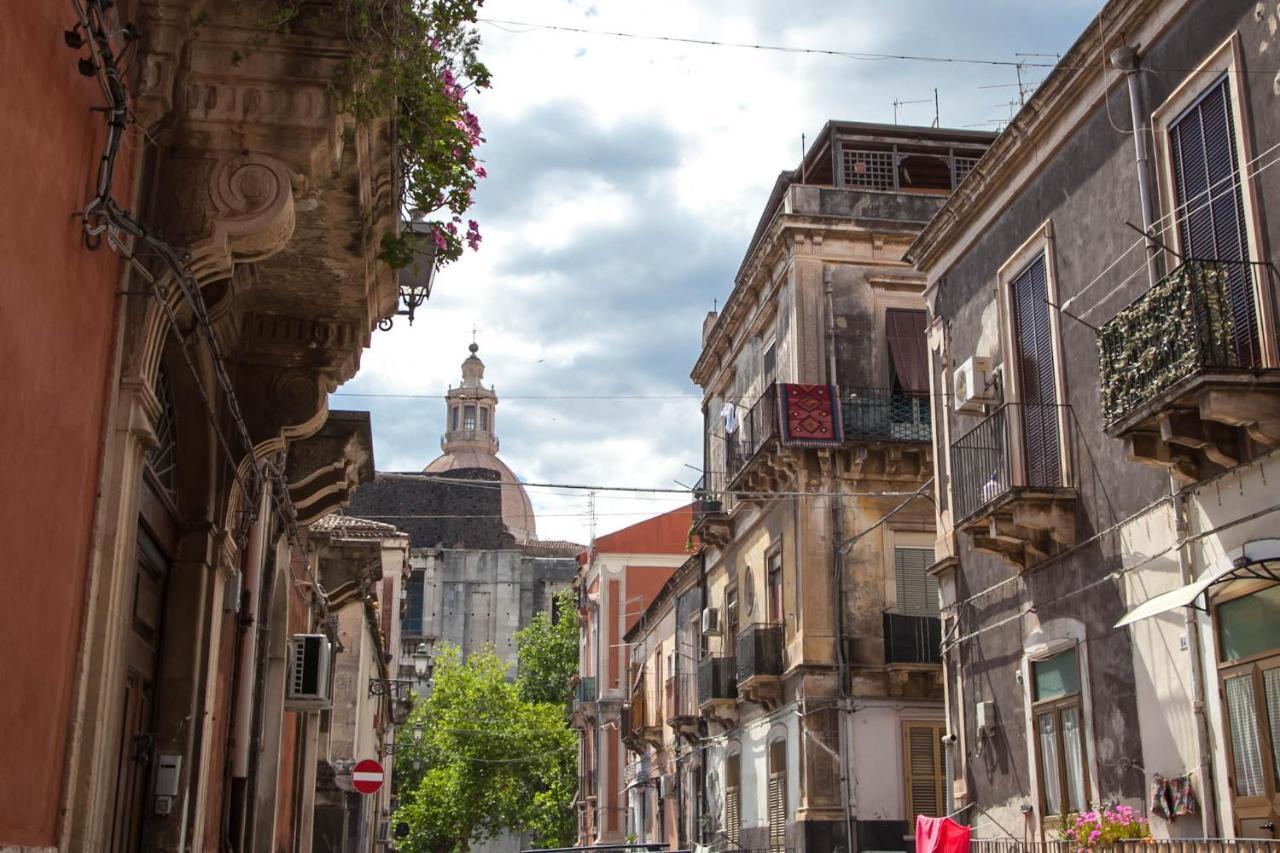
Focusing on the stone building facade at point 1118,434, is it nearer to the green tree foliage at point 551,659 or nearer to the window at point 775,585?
the window at point 775,585

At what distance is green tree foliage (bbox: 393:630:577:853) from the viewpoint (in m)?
46.9

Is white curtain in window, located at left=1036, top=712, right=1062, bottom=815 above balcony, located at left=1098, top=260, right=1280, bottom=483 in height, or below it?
below

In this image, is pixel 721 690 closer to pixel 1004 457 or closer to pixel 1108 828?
pixel 1004 457

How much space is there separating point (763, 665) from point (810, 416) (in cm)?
436

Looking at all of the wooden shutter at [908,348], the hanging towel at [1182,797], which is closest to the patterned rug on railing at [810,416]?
the wooden shutter at [908,348]

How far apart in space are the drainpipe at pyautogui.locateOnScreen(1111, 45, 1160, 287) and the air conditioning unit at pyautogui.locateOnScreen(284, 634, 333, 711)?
27.2ft

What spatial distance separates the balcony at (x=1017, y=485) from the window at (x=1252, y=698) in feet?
9.05

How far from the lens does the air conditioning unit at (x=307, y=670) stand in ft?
45.1

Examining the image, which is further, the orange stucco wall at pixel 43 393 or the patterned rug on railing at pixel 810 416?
the patterned rug on railing at pixel 810 416

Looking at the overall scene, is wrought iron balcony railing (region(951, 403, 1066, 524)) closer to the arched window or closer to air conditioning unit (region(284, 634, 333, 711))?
air conditioning unit (region(284, 634, 333, 711))

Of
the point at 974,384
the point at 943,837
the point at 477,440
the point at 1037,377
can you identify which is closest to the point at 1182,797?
the point at 943,837

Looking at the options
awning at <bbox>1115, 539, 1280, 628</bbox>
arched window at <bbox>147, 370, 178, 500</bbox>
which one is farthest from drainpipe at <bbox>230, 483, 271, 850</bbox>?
awning at <bbox>1115, 539, 1280, 628</bbox>

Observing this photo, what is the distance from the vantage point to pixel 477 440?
8506cm

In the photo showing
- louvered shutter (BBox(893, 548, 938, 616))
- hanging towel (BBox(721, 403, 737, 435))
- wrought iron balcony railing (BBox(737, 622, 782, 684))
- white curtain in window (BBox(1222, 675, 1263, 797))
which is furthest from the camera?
hanging towel (BBox(721, 403, 737, 435))
